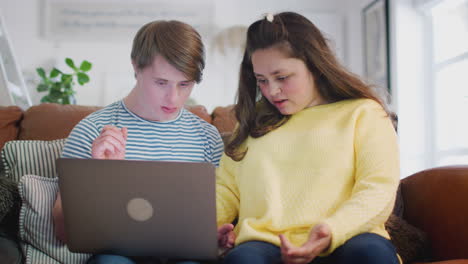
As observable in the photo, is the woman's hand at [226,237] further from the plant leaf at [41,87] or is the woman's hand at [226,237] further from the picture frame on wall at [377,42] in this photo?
the plant leaf at [41,87]

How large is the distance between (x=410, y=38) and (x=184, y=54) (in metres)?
2.32

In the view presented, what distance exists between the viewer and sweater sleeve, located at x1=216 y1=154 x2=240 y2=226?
1.30m

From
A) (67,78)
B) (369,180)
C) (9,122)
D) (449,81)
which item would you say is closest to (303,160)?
(369,180)

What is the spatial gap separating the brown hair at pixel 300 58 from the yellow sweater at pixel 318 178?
0.04 metres

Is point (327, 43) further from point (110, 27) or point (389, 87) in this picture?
point (110, 27)

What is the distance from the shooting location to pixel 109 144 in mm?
1114

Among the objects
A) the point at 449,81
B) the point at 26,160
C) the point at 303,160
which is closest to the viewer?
the point at 303,160

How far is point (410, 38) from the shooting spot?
3.20 metres

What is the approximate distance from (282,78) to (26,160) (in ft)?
2.54

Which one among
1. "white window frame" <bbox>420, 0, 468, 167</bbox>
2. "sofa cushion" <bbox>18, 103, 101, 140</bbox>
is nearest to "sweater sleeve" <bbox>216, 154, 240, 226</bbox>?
"sofa cushion" <bbox>18, 103, 101, 140</bbox>

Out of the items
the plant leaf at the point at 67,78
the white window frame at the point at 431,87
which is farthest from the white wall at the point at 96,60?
the white window frame at the point at 431,87

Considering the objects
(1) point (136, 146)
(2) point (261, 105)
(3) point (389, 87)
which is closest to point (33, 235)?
(1) point (136, 146)

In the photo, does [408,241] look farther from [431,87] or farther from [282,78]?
[431,87]

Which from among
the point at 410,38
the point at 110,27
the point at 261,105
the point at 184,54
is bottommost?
the point at 261,105
